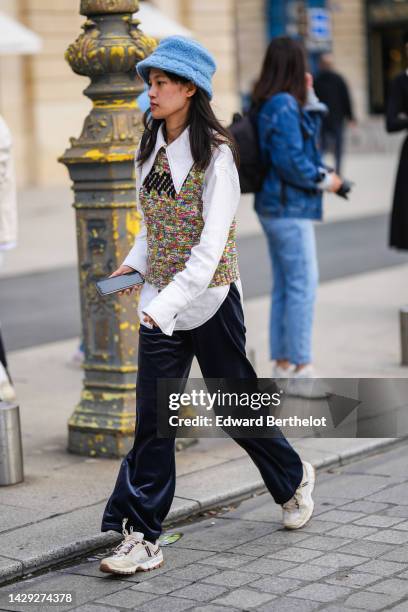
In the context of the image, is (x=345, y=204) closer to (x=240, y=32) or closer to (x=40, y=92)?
(x=40, y=92)

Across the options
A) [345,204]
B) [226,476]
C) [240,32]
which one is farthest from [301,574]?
[240,32]

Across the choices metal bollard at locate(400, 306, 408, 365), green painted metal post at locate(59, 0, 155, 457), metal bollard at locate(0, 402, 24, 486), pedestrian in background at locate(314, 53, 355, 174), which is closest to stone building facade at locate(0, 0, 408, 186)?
pedestrian in background at locate(314, 53, 355, 174)

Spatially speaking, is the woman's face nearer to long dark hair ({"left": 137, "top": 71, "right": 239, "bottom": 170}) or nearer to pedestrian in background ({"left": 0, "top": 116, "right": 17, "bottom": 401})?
long dark hair ({"left": 137, "top": 71, "right": 239, "bottom": 170})

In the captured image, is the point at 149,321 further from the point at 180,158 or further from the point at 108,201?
the point at 108,201

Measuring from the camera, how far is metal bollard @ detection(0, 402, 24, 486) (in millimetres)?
5770

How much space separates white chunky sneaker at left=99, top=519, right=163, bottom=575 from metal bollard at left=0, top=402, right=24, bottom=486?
1186 mm

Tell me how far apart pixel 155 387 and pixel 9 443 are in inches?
53.7

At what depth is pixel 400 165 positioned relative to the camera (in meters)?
9.72

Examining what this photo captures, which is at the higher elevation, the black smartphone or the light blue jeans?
the black smartphone

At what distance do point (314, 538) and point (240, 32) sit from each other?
34359 millimetres

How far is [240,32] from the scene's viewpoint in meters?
38.1

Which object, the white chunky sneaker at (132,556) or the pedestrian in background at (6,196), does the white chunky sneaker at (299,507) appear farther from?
the pedestrian in background at (6,196)

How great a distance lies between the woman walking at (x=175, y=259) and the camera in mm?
4531

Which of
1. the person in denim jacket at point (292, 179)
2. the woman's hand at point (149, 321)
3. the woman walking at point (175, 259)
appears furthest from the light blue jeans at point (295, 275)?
the woman's hand at point (149, 321)
